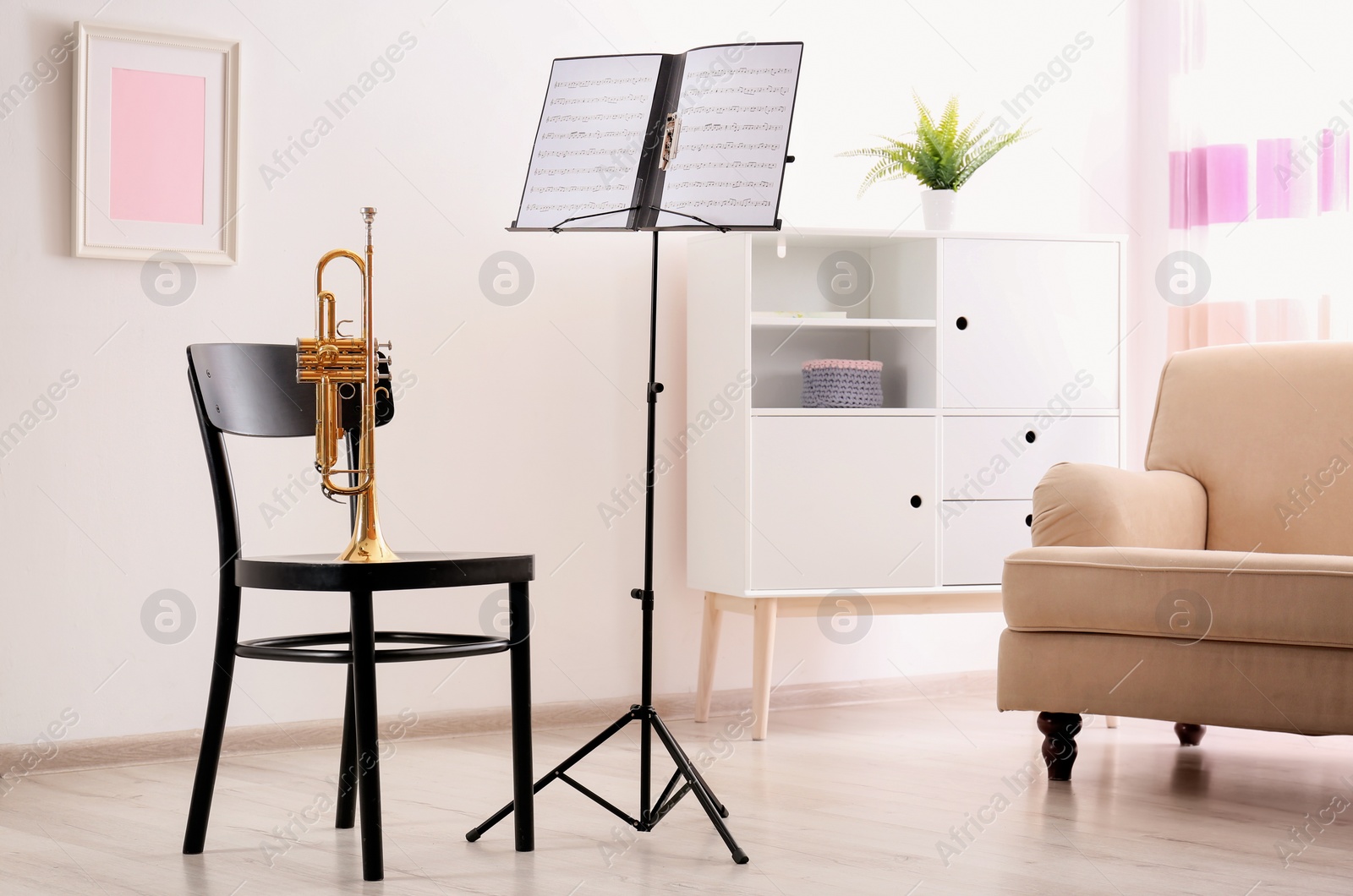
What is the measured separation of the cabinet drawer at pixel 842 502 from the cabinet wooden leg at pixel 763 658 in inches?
2.2

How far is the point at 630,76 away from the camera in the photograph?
7.46ft

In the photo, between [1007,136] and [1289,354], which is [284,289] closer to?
[1007,136]

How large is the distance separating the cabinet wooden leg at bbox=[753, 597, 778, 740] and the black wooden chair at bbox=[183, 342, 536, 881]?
114 cm

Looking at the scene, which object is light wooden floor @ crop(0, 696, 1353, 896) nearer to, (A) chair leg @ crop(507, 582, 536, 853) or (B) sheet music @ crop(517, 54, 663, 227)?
(A) chair leg @ crop(507, 582, 536, 853)

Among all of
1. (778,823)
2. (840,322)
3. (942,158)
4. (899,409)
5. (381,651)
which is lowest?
(778,823)

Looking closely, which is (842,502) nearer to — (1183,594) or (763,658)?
(763,658)

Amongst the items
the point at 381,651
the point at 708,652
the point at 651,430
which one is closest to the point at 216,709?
the point at 381,651

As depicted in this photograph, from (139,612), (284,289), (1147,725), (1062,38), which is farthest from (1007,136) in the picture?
(139,612)

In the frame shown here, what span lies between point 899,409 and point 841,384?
0.51 ft

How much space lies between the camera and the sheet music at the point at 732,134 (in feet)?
6.90

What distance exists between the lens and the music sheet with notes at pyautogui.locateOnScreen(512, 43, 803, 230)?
2121 millimetres

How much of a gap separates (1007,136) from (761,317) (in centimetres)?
89

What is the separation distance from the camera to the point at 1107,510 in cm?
281

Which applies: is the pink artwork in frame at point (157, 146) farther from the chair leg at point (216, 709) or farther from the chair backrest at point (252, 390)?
the chair leg at point (216, 709)
